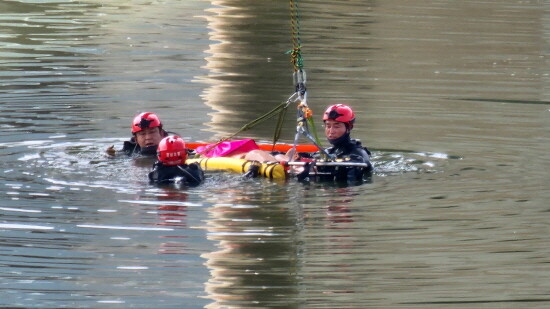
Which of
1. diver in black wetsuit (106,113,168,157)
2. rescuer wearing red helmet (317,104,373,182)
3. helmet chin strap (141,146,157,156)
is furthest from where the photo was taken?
helmet chin strap (141,146,157,156)

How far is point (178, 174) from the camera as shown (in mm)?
12758

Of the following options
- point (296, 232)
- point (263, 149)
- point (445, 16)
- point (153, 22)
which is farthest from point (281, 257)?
point (445, 16)

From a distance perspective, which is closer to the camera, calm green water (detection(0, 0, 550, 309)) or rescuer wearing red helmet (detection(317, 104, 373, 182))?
calm green water (detection(0, 0, 550, 309))

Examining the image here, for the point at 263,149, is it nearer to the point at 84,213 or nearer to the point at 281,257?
the point at 84,213

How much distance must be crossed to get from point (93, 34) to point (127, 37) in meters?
0.97

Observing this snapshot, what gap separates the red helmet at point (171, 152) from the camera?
42.2ft

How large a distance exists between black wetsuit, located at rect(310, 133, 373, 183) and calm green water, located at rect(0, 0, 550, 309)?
25 cm

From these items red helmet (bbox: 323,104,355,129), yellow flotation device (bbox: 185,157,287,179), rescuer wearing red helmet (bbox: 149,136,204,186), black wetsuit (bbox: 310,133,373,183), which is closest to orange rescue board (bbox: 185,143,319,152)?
black wetsuit (bbox: 310,133,373,183)

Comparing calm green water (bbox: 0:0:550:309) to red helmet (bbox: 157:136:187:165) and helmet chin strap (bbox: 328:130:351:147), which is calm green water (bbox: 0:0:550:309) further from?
helmet chin strap (bbox: 328:130:351:147)

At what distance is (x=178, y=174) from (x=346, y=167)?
1.65 metres

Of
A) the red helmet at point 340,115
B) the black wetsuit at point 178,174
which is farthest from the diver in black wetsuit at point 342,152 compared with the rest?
the black wetsuit at point 178,174

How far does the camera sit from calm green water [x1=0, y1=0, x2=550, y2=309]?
9398 millimetres

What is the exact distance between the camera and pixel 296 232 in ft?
35.6

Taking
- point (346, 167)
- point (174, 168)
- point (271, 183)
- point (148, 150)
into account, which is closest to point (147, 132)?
point (148, 150)
